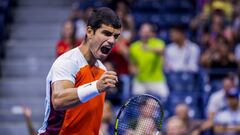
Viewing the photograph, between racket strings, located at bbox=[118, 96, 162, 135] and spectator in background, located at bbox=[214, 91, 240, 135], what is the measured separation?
157 inches

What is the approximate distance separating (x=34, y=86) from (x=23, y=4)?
2465 mm

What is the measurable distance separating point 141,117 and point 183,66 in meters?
5.72

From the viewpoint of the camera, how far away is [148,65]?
11922 millimetres

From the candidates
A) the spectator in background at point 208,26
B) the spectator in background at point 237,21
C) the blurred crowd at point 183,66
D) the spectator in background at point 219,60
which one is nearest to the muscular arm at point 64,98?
the blurred crowd at point 183,66

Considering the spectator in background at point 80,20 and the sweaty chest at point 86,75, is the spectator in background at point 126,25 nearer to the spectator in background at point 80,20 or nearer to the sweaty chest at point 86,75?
the spectator in background at point 80,20

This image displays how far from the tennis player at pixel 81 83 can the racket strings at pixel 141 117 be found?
309 mm

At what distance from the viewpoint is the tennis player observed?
18.1 ft

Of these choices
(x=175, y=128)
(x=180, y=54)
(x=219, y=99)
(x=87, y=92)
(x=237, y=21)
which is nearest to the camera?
(x=87, y=92)

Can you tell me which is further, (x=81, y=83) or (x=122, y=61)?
(x=122, y=61)

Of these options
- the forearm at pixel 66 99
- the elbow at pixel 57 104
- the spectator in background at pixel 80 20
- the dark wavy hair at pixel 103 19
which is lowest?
the elbow at pixel 57 104

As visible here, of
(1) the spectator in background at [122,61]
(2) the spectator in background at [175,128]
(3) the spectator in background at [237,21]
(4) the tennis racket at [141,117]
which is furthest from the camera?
(3) the spectator in background at [237,21]

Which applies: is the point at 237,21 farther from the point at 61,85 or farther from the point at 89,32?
the point at 61,85

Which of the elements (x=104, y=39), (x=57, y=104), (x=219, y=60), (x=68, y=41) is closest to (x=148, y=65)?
(x=219, y=60)

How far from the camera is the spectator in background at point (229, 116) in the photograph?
34.8 feet
